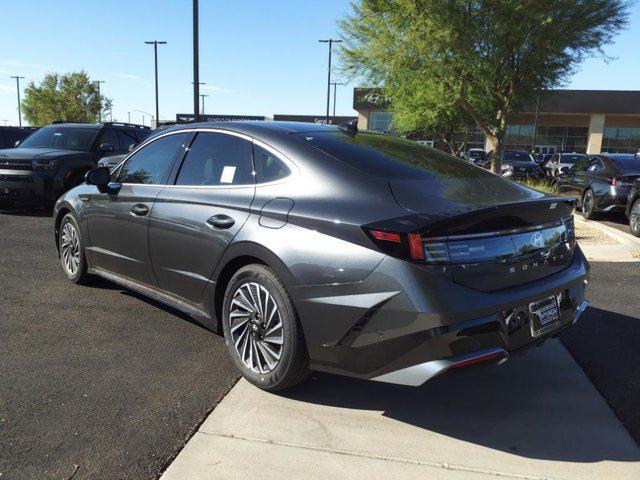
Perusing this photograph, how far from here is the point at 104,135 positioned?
37.2 ft

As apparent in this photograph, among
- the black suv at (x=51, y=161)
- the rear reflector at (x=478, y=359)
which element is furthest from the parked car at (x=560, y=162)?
the rear reflector at (x=478, y=359)

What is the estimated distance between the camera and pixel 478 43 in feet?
42.6

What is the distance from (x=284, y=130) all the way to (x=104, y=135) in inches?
343

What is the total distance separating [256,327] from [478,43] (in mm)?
11650

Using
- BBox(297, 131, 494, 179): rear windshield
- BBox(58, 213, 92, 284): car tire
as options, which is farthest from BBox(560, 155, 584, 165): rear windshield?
BBox(58, 213, 92, 284): car tire

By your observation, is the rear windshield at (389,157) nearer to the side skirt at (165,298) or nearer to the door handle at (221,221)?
the door handle at (221,221)

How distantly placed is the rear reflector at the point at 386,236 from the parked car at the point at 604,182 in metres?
10.0

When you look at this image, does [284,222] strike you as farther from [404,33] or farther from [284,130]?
[404,33]

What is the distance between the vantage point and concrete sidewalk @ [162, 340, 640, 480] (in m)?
2.65

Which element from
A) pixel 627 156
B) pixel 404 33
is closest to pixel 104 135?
pixel 404 33

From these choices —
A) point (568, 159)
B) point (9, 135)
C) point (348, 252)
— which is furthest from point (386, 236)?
point (568, 159)

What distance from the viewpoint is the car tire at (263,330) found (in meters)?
3.15

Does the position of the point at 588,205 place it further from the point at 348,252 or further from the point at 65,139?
the point at 65,139

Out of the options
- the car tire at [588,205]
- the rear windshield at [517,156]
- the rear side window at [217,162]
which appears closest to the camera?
the rear side window at [217,162]
